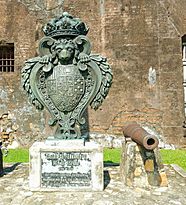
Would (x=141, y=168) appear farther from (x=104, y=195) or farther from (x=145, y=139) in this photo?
(x=104, y=195)

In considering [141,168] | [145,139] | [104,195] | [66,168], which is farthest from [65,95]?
[141,168]

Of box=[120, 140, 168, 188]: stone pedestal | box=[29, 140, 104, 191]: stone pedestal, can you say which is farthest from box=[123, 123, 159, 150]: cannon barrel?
box=[29, 140, 104, 191]: stone pedestal

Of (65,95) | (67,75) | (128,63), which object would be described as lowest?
(65,95)

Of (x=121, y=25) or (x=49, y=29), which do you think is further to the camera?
(x=121, y=25)

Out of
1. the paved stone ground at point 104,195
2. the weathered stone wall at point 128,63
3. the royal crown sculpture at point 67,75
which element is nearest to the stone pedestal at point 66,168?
the paved stone ground at point 104,195

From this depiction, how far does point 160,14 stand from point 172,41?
1.07 meters

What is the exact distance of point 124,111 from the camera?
396 inches

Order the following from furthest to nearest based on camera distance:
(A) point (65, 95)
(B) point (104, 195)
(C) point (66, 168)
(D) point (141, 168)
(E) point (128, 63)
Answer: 1. (E) point (128, 63)
2. (D) point (141, 168)
3. (A) point (65, 95)
4. (C) point (66, 168)
5. (B) point (104, 195)

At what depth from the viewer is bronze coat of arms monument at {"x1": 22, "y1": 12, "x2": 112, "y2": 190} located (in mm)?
3992

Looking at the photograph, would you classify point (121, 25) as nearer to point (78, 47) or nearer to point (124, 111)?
point (124, 111)

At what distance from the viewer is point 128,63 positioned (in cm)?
1009

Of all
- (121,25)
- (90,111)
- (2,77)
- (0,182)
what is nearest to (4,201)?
(0,182)

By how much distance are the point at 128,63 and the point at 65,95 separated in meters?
6.26

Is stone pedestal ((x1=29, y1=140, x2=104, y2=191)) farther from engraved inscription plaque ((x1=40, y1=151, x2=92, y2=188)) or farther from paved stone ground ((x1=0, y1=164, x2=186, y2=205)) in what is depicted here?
paved stone ground ((x1=0, y1=164, x2=186, y2=205))
